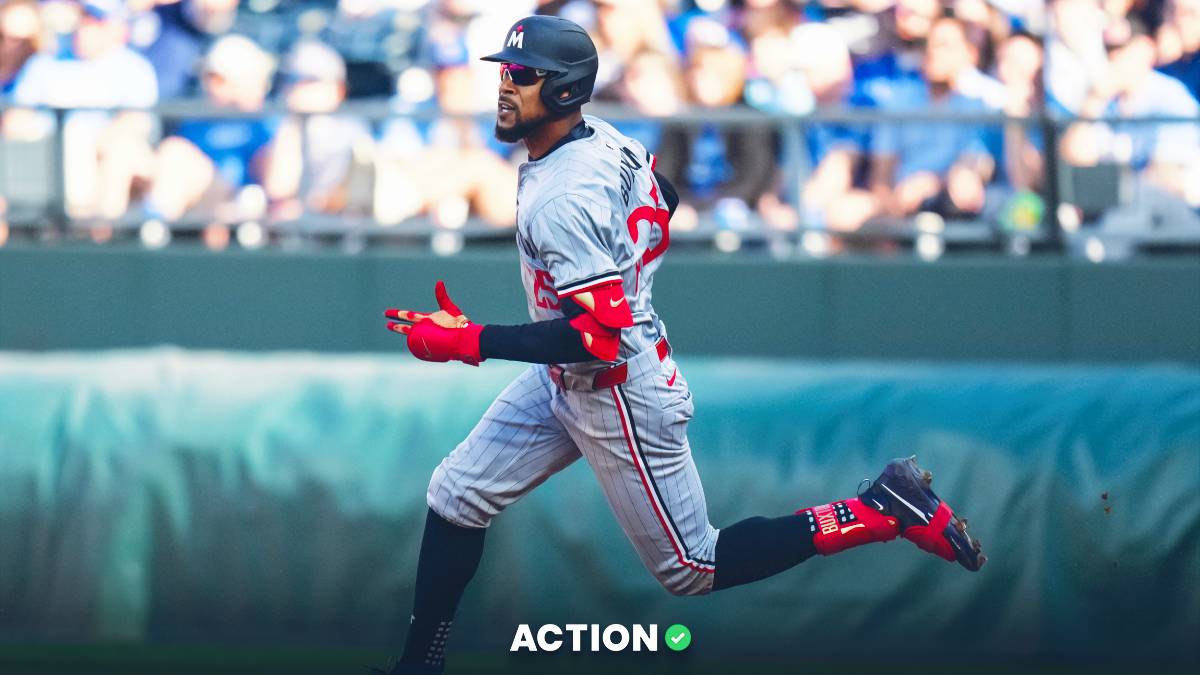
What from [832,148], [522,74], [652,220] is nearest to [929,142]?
[832,148]

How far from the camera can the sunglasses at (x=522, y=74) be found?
3818 mm

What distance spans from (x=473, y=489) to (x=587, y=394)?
403 mm

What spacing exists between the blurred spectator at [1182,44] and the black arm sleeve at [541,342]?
16.5ft

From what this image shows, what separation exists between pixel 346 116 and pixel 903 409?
11.7ft

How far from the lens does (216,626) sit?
4852mm

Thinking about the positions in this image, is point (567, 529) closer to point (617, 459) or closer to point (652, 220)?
point (617, 459)

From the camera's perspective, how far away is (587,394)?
392cm

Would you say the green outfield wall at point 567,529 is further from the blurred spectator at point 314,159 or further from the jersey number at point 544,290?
the blurred spectator at point 314,159

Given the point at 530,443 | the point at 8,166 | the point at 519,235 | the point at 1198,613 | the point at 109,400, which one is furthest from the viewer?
the point at 8,166

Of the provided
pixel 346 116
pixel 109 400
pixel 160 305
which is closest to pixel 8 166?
pixel 160 305

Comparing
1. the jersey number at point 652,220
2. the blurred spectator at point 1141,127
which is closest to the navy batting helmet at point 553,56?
the jersey number at point 652,220

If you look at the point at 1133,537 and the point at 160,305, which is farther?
the point at 160,305

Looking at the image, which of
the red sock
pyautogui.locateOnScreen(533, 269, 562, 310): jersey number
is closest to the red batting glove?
pyautogui.locateOnScreen(533, 269, 562, 310): jersey number

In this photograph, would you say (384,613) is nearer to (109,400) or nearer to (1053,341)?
(109,400)
